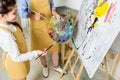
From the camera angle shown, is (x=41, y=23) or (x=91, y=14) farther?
(x=41, y=23)

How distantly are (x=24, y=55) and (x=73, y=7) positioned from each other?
143 centimetres

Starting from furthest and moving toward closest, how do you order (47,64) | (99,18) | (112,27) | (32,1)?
(47,64)
(32,1)
(99,18)
(112,27)

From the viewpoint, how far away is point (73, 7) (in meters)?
2.64

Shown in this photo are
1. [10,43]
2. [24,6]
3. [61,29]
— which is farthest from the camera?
[24,6]

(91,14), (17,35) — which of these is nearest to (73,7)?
(91,14)

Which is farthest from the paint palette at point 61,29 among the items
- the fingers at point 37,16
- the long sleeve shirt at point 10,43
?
the long sleeve shirt at point 10,43

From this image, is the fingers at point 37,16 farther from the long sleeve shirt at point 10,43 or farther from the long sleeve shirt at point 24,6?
the long sleeve shirt at point 10,43

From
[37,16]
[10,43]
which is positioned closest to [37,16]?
[37,16]

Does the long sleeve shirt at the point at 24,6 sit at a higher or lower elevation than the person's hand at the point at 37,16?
higher

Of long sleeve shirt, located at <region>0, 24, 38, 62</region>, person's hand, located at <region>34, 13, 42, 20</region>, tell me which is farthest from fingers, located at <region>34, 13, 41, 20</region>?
long sleeve shirt, located at <region>0, 24, 38, 62</region>

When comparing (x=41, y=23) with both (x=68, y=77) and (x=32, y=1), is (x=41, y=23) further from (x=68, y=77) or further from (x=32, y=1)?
(x=68, y=77)

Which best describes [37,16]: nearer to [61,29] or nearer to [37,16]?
[37,16]

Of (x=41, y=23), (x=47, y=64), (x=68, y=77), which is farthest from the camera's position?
(x=47, y=64)

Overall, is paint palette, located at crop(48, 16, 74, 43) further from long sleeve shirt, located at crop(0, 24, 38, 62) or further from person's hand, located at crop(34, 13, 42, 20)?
long sleeve shirt, located at crop(0, 24, 38, 62)
